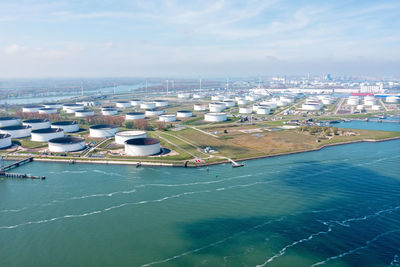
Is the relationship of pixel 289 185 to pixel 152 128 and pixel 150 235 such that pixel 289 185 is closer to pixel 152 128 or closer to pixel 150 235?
pixel 150 235

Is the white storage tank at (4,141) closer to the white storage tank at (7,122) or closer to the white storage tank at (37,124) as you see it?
the white storage tank at (37,124)

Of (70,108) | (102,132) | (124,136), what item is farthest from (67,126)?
(70,108)

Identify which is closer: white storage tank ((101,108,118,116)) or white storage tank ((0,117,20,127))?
white storage tank ((0,117,20,127))

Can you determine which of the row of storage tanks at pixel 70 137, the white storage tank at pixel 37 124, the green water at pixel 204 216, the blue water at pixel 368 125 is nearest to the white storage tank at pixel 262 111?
the blue water at pixel 368 125

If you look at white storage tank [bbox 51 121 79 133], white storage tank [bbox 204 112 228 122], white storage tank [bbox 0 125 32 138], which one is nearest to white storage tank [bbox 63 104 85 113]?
white storage tank [bbox 51 121 79 133]

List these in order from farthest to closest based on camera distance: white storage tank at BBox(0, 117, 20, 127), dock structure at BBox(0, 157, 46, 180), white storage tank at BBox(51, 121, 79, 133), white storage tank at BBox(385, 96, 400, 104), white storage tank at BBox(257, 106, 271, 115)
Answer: white storage tank at BBox(385, 96, 400, 104), white storage tank at BBox(257, 106, 271, 115), white storage tank at BBox(0, 117, 20, 127), white storage tank at BBox(51, 121, 79, 133), dock structure at BBox(0, 157, 46, 180)

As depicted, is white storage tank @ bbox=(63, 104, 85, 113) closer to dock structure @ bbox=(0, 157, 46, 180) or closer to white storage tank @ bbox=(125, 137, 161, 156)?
dock structure @ bbox=(0, 157, 46, 180)
